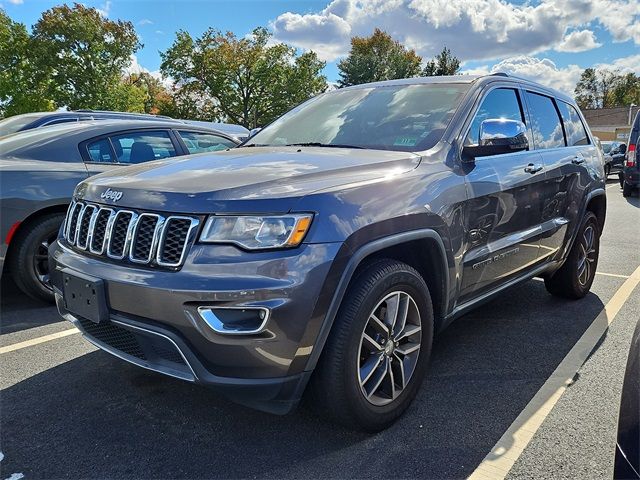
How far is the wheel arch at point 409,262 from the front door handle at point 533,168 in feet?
4.07

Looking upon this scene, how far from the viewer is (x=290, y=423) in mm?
2664

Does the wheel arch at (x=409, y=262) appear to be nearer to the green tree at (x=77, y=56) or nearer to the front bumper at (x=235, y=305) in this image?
the front bumper at (x=235, y=305)

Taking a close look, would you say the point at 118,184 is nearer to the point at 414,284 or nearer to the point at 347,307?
the point at 347,307

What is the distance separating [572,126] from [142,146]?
4.12 m

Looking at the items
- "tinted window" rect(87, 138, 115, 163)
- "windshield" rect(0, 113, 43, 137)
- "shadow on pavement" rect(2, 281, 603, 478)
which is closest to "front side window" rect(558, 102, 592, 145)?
"shadow on pavement" rect(2, 281, 603, 478)

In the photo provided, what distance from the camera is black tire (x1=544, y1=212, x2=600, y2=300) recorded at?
14.9 ft

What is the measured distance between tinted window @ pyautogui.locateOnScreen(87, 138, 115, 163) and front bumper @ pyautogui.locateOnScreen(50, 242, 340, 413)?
2982mm

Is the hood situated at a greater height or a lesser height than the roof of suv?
lesser

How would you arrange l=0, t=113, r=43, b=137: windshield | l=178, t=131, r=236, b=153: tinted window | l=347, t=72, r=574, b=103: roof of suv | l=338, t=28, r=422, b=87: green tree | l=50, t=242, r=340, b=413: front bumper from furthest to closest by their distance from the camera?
l=338, t=28, r=422, b=87: green tree < l=0, t=113, r=43, b=137: windshield < l=178, t=131, r=236, b=153: tinted window < l=347, t=72, r=574, b=103: roof of suv < l=50, t=242, r=340, b=413: front bumper

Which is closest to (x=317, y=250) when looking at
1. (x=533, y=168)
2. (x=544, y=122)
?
(x=533, y=168)

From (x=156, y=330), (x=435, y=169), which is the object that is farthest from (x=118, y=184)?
(x=435, y=169)

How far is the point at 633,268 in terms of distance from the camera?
597 cm

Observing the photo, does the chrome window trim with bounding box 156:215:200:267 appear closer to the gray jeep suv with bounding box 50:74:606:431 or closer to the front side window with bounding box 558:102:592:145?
the gray jeep suv with bounding box 50:74:606:431

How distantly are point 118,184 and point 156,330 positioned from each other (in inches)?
32.0
